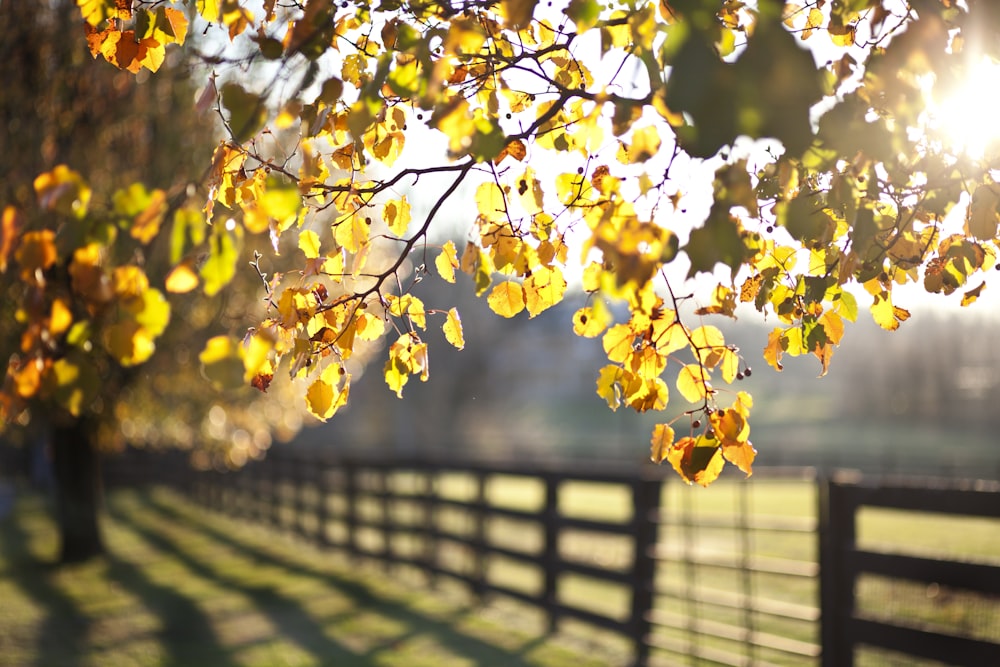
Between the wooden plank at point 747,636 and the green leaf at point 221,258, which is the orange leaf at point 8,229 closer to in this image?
the green leaf at point 221,258

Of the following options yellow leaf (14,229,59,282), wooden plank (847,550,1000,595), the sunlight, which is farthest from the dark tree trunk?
the sunlight

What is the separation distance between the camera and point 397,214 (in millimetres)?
3236

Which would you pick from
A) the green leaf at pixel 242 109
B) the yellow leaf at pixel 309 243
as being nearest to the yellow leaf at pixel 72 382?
the green leaf at pixel 242 109

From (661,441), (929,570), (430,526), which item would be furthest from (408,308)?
(430,526)

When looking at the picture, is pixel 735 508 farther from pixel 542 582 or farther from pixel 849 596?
pixel 849 596

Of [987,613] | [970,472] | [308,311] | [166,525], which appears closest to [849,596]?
[987,613]

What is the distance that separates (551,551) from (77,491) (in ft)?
27.0

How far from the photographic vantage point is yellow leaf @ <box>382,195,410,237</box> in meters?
3.21

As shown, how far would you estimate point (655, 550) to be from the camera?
24.4ft

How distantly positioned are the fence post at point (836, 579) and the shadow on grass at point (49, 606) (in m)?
5.55

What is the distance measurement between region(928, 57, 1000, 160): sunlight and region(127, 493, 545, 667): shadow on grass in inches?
214

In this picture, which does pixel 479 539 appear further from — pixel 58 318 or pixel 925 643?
pixel 58 318

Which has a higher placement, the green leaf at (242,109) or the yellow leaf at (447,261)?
the green leaf at (242,109)

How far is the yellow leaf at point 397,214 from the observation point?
321 centimetres
